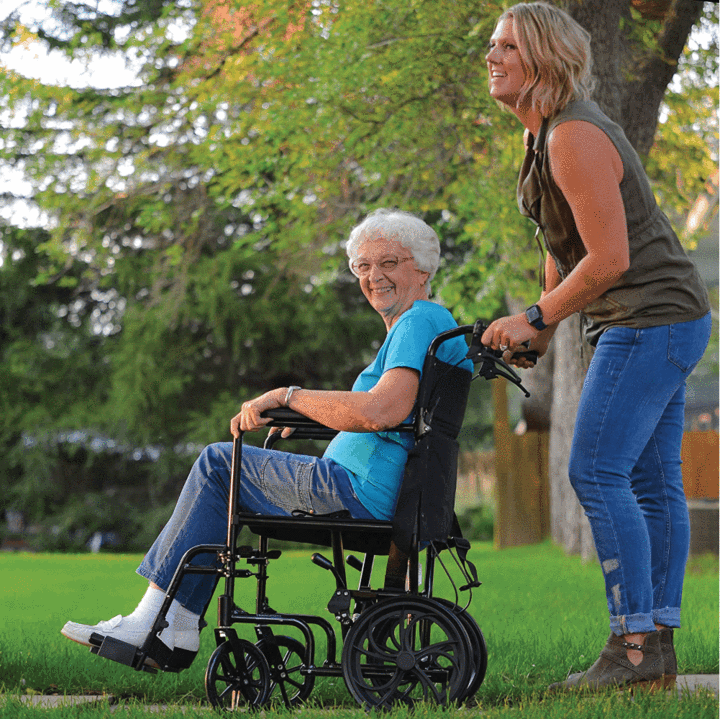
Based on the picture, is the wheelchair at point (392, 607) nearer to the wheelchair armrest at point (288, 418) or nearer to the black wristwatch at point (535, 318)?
the wheelchair armrest at point (288, 418)

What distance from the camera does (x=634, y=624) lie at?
2574 millimetres

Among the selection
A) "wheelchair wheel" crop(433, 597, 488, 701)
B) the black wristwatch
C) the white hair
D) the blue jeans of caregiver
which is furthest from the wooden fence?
"wheelchair wheel" crop(433, 597, 488, 701)

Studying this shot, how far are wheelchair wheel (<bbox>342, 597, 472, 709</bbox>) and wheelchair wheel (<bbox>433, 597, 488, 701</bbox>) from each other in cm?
1

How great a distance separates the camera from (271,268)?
43.3 ft

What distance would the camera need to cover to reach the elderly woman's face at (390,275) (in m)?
2.81

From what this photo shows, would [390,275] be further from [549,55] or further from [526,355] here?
[549,55]

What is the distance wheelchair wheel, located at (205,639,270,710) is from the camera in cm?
251

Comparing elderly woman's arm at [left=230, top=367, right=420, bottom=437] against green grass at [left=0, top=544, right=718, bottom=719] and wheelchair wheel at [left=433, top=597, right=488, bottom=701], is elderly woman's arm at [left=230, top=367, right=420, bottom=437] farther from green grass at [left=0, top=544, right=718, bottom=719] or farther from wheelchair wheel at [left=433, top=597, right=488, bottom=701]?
green grass at [left=0, top=544, right=718, bottom=719]

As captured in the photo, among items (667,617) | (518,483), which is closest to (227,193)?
(518,483)

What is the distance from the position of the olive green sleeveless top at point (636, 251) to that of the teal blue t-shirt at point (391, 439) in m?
0.41

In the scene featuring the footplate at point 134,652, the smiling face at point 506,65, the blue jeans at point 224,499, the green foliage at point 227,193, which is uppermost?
the green foliage at point 227,193

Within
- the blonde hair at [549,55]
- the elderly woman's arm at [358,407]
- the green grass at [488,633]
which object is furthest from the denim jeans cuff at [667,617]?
the blonde hair at [549,55]

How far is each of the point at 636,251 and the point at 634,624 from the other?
982mm

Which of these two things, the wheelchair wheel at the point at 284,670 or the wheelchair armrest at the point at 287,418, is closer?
the wheelchair armrest at the point at 287,418
